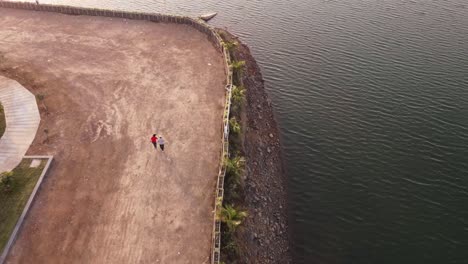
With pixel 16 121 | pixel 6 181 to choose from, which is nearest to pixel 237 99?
pixel 6 181

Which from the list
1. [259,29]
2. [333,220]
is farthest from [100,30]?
[333,220]

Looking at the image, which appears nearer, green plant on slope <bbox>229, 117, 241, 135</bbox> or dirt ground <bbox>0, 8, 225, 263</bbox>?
dirt ground <bbox>0, 8, 225, 263</bbox>

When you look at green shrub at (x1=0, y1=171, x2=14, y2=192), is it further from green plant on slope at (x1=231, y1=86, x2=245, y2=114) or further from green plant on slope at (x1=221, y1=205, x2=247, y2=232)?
green plant on slope at (x1=231, y1=86, x2=245, y2=114)

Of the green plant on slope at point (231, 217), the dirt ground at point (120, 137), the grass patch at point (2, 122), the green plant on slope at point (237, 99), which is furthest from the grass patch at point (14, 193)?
the green plant on slope at point (237, 99)

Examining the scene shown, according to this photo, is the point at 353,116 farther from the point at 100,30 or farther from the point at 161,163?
the point at 100,30

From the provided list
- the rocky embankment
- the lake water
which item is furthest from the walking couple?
the lake water

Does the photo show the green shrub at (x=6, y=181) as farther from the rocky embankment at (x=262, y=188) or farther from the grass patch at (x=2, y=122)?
the rocky embankment at (x=262, y=188)

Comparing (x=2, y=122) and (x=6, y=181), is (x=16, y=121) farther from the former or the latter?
(x=6, y=181)
